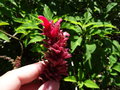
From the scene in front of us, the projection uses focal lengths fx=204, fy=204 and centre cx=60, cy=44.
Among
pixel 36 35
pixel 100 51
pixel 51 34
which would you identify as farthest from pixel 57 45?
pixel 100 51

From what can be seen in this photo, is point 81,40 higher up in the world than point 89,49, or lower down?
higher up

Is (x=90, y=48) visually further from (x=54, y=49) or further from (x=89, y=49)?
(x=54, y=49)

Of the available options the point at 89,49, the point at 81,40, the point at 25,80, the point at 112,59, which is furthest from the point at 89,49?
the point at 25,80

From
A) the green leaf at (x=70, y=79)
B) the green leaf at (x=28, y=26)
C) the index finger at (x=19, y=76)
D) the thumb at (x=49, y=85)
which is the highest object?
the green leaf at (x=28, y=26)

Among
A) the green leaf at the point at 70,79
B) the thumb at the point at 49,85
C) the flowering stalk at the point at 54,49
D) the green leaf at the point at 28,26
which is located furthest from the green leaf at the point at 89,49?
the green leaf at the point at 28,26

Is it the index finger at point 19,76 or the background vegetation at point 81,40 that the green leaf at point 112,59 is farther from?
the index finger at point 19,76

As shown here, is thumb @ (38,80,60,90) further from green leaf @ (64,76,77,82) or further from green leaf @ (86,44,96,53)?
green leaf @ (86,44,96,53)

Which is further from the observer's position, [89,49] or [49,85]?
[89,49]

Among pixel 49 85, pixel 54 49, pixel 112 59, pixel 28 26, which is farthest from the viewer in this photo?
pixel 112 59
